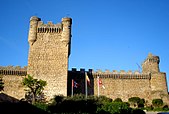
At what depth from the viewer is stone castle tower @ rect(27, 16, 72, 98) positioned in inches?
1395

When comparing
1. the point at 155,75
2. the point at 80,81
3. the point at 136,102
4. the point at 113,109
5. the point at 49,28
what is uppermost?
the point at 49,28

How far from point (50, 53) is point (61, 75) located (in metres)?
3.72

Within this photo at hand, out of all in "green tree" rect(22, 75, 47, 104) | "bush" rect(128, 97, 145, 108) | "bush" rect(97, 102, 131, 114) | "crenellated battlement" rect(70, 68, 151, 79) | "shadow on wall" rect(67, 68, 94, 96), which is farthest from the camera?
"crenellated battlement" rect(70, 68, 151, 79)

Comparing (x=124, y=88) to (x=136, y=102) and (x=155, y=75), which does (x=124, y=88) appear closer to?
(x=136, y=102)

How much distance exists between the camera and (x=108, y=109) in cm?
2434

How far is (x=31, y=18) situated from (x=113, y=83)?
54.7 feet

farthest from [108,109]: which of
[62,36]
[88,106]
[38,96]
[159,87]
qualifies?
[159,87]

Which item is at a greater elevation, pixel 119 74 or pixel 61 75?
pixel 119 74

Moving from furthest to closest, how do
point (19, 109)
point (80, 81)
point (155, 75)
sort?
1. point (155, 75)
2. point (80, 81)
3. point (19, 109)

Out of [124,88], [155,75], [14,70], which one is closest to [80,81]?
[124,88]

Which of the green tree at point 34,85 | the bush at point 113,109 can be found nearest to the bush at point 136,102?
the green tree at point 34,85

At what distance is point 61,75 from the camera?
35.8 m

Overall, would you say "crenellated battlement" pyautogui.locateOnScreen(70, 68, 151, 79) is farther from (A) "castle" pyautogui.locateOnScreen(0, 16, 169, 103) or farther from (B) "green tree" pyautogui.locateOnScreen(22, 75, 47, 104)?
(B) "green tree" pyautogui.locateOnScreen(22, 75, 47, 104)

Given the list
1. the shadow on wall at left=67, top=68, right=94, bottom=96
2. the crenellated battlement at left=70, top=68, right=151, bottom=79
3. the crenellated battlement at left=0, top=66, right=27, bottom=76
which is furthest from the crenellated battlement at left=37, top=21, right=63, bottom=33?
the crenellated battlement at left=70, top=68, right=151, bottom=79
